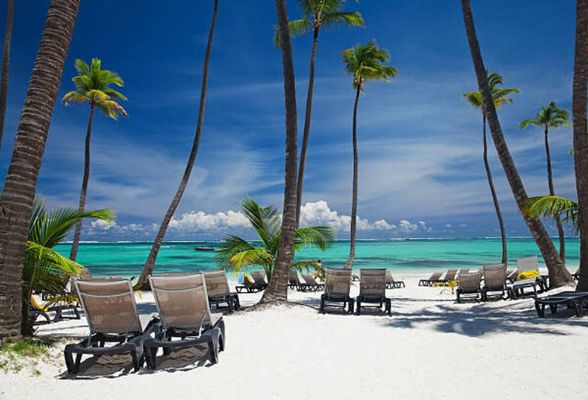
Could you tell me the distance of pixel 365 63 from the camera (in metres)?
20.8

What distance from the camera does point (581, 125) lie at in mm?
8852

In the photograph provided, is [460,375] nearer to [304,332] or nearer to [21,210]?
[304,332]

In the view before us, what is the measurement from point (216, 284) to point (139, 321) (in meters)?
4.74

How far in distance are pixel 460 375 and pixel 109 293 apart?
3787mm

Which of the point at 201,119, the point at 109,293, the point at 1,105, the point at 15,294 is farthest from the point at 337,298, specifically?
the point at 1,105

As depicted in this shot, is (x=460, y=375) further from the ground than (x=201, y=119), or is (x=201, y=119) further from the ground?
(x=201, y=119)

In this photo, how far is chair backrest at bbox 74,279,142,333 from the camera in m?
4.55

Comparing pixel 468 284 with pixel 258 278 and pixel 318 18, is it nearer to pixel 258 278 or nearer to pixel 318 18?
pixel 258 278

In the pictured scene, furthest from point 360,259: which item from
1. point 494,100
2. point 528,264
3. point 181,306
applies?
point 181,306

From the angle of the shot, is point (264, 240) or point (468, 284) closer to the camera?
point (264, 240)

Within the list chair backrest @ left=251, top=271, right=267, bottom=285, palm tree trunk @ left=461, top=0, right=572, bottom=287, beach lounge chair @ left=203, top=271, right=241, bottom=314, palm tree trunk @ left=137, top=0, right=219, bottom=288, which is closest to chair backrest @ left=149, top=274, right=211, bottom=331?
beach lounge chair @ left=203, top=271, right=241, bottom=314

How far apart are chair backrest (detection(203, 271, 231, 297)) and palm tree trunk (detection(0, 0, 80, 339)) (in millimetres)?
4819

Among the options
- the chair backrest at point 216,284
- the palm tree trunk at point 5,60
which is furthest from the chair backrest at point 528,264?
the palm tree trunk at point 5,60

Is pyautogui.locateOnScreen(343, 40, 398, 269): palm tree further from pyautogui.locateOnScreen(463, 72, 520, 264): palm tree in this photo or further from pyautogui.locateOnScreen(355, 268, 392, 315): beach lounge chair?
pyautogui.locateOnScreen(355, 268, 392, 315): beach lounge chair
